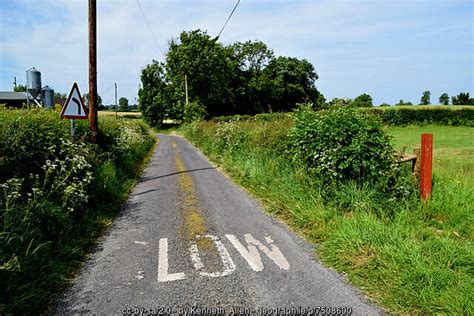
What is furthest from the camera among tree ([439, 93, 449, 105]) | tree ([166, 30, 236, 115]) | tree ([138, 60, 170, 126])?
tree ([439, 93, 449, 105])

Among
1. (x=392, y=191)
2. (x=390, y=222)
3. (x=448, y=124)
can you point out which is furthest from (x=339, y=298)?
(x=448, y=124)

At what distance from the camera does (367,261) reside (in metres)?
3.85

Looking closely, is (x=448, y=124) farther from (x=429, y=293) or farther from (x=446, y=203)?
(x=429, y=293)

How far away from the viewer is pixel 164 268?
4016 millimetres

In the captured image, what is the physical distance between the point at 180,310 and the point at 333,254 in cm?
223

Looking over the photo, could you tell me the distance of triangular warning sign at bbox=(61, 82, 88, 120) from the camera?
7.92 m

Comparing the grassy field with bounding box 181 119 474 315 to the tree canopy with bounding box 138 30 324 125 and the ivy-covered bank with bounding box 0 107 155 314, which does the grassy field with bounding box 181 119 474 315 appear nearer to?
the ivy-covered bank with bounding box 0 107 155 314

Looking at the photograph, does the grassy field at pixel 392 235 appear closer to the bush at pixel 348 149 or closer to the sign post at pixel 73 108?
the bush at pixel 348 149

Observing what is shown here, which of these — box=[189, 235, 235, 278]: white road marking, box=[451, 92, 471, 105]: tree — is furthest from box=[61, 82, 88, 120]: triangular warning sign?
box=[451, 92, 471, 105]: tree

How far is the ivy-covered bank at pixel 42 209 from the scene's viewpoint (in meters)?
3.40

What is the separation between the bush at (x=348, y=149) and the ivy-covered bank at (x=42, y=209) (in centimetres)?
437

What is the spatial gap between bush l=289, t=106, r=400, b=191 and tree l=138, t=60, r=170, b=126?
49876 millimetres

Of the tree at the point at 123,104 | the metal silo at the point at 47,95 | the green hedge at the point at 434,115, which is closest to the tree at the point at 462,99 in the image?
the green hedge at the point at 434,115

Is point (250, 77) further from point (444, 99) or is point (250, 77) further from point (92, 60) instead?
point (444, 99)
